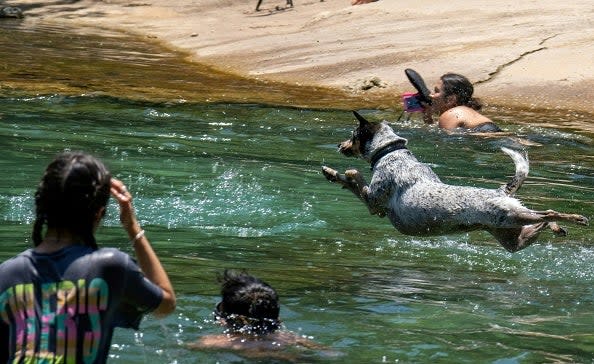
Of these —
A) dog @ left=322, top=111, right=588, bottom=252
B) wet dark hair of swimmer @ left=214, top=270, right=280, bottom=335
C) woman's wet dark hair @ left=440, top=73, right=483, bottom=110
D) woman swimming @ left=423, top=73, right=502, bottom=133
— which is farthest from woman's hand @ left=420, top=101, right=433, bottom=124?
wet dark hair of swimmer @ left=214, top=270, right=280, bottom=335

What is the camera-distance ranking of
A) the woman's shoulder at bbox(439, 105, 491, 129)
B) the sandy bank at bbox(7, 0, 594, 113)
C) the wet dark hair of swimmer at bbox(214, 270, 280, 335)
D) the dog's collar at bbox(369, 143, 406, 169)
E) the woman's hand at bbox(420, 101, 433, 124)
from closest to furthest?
the wet dark hair of swimmer at bbox(214, 270, 280, 335)
the dog's collar at bbox(369, 143, 406, 169)
the woman's hand at bbox(420, 101, 433, 124)
the woman's shoulder at bbox(439, 105, 491, 129)
the sandy bank at bbox(7, 0, 594, 113)

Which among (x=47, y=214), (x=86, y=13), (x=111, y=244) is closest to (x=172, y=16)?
(x=86, y=13)

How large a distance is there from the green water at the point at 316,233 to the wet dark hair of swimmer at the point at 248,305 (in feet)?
0.49

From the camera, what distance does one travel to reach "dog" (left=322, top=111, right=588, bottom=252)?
24.4 feet

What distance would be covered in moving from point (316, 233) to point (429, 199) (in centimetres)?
157

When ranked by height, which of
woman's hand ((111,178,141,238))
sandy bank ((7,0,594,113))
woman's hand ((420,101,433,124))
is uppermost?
woman's hand ((111,178,141,238))

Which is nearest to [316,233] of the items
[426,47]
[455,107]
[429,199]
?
[429,199]

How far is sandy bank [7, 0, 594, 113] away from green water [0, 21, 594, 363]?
68.9 inches

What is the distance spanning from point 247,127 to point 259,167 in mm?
2429

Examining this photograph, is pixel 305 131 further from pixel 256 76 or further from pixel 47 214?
pixel 47 214

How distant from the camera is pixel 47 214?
385 centimetres

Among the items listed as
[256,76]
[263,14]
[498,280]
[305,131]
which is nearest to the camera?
[498,280]

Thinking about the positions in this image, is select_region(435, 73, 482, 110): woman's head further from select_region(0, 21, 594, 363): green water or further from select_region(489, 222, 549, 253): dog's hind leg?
select_region(489, 222, 549, 253): dog's hind leg

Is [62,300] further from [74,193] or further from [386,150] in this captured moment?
[386,150]
